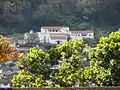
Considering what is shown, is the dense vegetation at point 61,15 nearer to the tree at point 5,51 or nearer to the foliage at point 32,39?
the foliage at point 32,39

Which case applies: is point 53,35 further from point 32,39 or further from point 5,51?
point 5,51

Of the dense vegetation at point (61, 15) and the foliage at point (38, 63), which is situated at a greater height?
the dense vegetation at point (61, 15)

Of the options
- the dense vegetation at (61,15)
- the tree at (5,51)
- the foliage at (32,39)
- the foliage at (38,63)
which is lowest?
the foliage at (32,39)

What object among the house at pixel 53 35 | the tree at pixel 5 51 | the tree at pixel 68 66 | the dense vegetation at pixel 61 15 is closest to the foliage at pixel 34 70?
the tree at pixel 68 66

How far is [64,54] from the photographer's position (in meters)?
11.3

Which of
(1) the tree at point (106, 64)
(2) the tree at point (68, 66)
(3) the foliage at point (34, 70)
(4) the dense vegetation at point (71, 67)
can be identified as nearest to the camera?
(1) the tree at point (106, 64)

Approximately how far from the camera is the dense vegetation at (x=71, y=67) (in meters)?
9.84

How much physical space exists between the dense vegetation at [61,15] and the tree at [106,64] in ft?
195

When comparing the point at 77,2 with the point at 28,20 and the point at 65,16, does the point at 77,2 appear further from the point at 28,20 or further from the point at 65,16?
the point at 28,20

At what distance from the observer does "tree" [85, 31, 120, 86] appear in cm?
972

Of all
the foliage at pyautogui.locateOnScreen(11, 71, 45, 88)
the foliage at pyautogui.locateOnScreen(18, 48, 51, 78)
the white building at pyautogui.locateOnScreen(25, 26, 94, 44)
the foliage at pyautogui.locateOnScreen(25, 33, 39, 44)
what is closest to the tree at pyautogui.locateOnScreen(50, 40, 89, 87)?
the foliage at pyautogui.locateOnScreen(18, 48, 51, 78)

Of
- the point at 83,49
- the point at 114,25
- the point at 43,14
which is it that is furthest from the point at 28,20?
the point at 83,49

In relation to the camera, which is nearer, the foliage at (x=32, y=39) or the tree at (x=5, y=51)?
the tree at (x=5, y=51)

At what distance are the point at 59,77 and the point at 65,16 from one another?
65.8 meters
